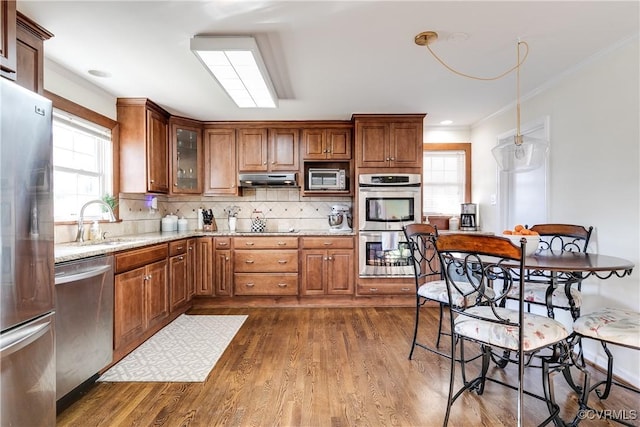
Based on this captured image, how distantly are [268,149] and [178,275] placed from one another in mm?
1940

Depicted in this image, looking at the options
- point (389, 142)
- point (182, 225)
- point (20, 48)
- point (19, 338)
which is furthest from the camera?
point (182, 225)

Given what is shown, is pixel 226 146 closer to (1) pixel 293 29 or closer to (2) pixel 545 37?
(1) pixel 293 29

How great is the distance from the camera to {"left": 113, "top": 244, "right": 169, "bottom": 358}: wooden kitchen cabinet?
94.6 inches

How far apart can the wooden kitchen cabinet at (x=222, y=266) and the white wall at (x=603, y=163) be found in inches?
137

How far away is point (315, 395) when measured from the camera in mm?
2014

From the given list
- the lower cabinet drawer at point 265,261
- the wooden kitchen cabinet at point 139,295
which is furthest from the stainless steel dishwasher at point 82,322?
the lower cabinet drawer at point 265,261

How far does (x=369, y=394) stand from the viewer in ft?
6.63

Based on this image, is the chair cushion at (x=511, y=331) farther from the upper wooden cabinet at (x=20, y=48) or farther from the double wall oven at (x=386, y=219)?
the upper wooden cabinet at (x=20, y=48)

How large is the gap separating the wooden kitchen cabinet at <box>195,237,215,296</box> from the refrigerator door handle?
2.27 meters

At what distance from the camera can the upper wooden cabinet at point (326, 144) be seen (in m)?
4.19

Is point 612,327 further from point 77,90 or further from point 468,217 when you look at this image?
point 77,90

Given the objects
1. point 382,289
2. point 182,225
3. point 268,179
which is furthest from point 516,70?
point 182,225

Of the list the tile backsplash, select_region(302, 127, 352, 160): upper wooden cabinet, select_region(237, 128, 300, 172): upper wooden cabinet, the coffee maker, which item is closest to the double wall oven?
select_region(302, 127, 352, 160): upper wooden cabinet

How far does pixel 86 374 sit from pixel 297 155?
3094mm
